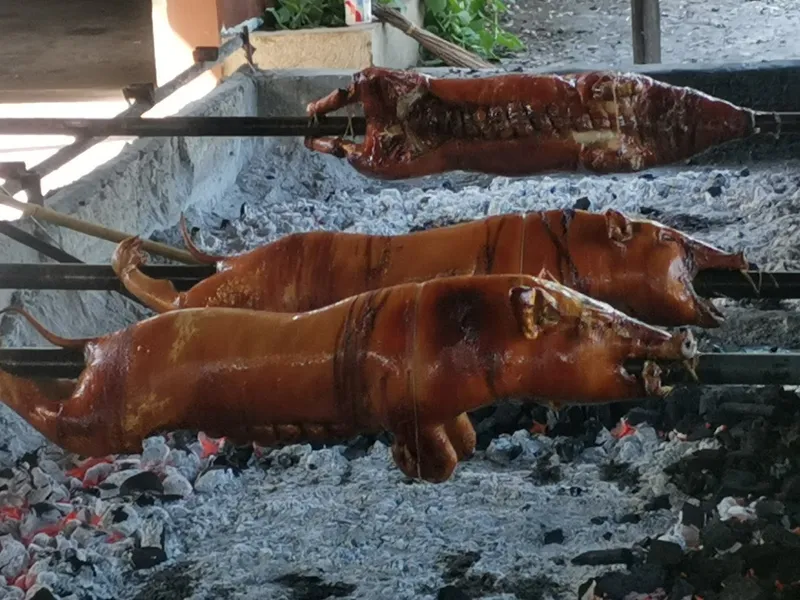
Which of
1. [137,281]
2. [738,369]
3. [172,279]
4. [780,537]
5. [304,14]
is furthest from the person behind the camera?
[304,14]

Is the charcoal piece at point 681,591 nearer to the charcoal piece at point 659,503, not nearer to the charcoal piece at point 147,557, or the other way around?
the charcoal piece at point 659,503

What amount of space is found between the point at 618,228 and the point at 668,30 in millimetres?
7183

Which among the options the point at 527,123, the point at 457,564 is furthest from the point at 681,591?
the point at 527,123

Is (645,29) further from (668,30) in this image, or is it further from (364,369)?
(364,369)

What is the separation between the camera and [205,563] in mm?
2768

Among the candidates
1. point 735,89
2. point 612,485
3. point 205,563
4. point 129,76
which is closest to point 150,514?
point 205,563

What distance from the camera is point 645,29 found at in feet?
21.5

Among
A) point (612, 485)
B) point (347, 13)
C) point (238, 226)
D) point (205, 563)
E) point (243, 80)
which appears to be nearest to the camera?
point (205, 563)

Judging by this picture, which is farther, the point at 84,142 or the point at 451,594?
the point at 84,142

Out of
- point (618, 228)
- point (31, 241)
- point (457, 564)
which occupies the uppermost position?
point (618, 228)

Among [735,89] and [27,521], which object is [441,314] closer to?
[27,521]

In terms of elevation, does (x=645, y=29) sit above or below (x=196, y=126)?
→ below

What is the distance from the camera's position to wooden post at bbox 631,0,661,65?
655 centimetres

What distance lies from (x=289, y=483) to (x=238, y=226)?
6.77 ft
